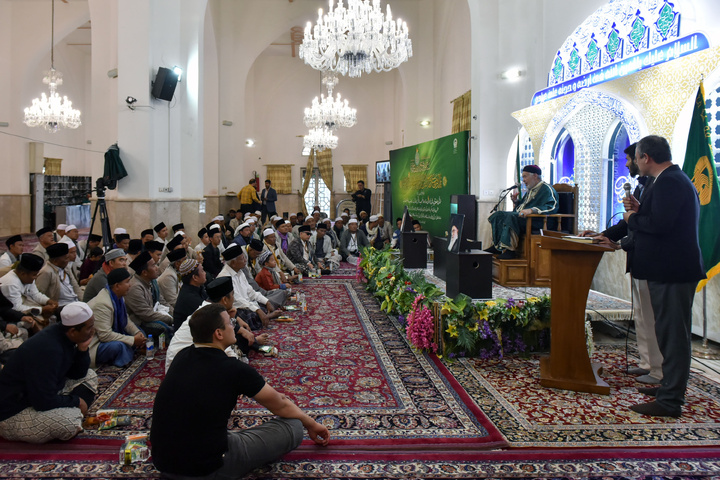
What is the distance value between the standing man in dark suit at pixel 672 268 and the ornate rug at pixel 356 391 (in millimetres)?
1008

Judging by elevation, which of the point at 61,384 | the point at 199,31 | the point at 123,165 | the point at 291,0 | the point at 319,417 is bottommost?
the point at 319,417

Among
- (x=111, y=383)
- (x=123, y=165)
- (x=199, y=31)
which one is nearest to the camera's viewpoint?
(x=111, y=383)

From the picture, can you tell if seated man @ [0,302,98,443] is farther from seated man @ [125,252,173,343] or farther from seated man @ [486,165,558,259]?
seated man @ [486,165,558,259]

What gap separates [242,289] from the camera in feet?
15.5

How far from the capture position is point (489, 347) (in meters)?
3.94

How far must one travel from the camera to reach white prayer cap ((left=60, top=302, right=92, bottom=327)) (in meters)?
2.43

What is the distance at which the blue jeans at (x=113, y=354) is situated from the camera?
3594 mm

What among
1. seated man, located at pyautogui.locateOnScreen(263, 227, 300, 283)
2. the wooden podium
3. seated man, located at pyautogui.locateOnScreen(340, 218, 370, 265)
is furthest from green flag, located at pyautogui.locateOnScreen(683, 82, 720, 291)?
seated man, located at pyautogui.locateOnScreen(340, 218, 370, 265)

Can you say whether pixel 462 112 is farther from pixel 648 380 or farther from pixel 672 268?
pixel 672 268

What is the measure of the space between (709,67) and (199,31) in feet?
24.4

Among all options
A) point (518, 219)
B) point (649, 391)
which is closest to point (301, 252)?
point (518, 219)

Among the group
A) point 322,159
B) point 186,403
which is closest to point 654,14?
point 186,403

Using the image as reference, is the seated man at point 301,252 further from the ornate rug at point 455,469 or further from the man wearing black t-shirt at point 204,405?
the man wearing black t-shirt at point 204,405

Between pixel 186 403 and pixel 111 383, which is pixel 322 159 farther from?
pixel 186 403
